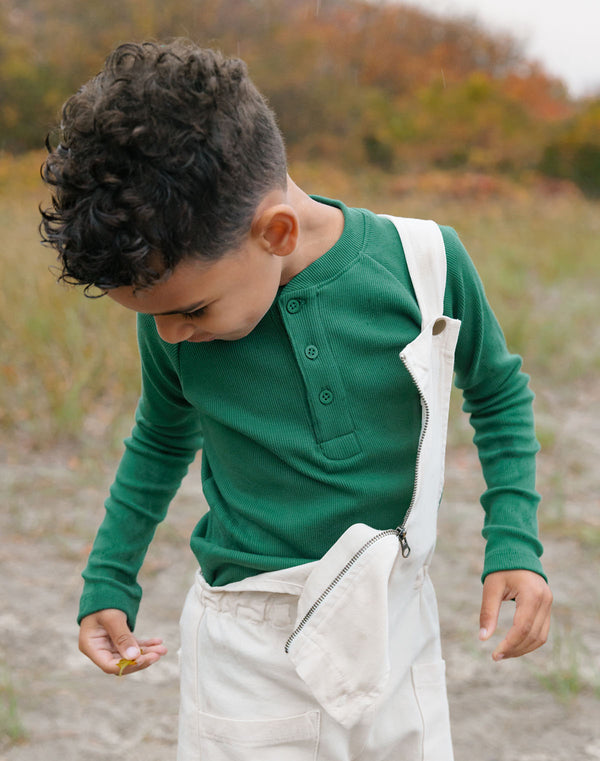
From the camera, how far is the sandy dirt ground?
232 cm

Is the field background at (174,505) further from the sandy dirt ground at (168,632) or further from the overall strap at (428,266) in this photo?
the overall strap at (428,266)

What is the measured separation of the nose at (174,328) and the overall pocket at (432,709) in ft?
2.10

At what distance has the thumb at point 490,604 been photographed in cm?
132

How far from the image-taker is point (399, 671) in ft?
4.45

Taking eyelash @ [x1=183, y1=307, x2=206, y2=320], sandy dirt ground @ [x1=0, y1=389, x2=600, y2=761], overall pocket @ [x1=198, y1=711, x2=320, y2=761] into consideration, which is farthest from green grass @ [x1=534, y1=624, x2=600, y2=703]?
eyelash @ [x1=183, y1=307, x2=206, y2=320]

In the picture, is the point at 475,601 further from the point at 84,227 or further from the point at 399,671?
the point at 84,227

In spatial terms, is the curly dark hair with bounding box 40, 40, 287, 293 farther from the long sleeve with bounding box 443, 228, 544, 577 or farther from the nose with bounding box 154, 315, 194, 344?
the long sleeve with bounding box 443, 228, 544, 577

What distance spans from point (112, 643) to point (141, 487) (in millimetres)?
265

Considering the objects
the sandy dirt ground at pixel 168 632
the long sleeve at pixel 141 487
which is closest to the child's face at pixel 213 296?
the long sleeve at pixel 141 487


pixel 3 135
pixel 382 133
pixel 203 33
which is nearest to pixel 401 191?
pixel 382 133

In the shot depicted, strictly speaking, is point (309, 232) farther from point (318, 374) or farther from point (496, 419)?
point (496, 419)

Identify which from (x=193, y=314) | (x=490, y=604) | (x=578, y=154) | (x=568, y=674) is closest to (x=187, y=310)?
(x=193, y=314)

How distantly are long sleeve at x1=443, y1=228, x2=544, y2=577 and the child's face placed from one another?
0.33 meters

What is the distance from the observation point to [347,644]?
4.05 feet
